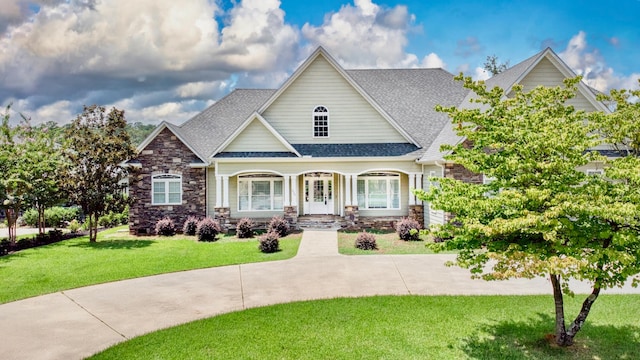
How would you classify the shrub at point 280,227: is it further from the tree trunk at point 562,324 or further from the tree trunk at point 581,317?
the tree trunk at point 581,317

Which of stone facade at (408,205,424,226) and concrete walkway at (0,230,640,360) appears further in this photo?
stone facade at (408,205,424,226)

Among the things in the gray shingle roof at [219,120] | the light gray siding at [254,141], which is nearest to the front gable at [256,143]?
the light gray siding at [254,141]

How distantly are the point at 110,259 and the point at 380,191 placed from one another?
13008 millimetres

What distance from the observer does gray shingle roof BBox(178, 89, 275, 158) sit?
916 inches

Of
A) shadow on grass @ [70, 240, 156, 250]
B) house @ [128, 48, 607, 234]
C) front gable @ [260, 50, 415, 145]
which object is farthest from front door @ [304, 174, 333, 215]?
shadow on grass @ [70, 240, 156, 250]

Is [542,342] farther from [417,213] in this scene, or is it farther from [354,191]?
[354,191]

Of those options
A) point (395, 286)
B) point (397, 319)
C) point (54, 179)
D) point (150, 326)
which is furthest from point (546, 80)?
point (54, 179)

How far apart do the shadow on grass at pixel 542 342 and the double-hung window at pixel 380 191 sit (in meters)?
14.0

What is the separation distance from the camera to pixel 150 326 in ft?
26.7

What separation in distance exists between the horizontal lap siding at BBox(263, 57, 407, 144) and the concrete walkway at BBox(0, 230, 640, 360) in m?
9.44

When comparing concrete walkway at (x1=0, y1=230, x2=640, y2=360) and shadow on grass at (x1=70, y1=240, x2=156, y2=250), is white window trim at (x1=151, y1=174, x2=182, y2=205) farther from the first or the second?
concrete walkway at (x1=0, y1=230, x2=640, y2=360)

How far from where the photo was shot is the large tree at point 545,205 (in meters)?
5.92

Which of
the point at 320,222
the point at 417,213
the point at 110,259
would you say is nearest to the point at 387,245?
the point at 417,213

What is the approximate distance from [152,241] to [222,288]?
964cm
